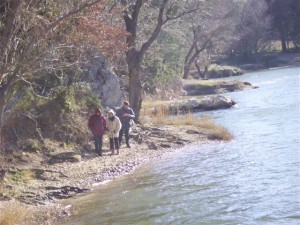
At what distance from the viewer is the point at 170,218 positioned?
1151 centimetres

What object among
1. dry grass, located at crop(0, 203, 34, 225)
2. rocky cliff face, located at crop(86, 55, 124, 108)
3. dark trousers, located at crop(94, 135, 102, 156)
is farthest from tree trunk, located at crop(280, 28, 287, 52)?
dry grass, located at crop(0, 203, 34, 225)

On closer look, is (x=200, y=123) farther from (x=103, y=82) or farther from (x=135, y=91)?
(x=103, y=82)

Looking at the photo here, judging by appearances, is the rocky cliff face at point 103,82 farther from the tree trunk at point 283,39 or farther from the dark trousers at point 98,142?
the tree trunk at point 283,39

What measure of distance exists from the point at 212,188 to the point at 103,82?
1163 centimetres

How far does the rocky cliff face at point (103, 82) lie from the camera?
23.8 metres

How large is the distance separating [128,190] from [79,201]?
1396mm

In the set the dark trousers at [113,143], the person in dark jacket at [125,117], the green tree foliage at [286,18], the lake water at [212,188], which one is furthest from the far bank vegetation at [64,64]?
the green tree foliage at [286,18]

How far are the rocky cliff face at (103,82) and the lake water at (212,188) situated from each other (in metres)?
4.83

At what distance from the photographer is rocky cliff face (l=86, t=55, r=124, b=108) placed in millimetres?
23797

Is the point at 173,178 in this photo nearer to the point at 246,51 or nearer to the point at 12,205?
the point at 12,205

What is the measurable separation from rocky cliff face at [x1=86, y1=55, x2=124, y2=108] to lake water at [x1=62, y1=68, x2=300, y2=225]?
4828 millimetres

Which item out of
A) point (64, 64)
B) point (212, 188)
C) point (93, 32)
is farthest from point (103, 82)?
point (212, 188)

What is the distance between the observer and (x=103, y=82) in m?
24.3

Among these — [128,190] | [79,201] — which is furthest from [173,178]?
[79,201]
